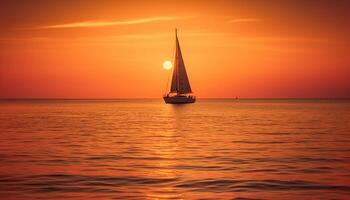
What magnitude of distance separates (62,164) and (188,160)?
668cm

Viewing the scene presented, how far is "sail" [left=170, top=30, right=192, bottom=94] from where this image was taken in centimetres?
14912

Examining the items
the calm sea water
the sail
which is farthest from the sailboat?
the calm sea water

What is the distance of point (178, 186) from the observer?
20.7 meters

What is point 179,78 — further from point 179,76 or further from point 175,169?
point 175,169

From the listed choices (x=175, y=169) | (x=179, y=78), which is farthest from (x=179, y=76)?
(x=175, y=169)

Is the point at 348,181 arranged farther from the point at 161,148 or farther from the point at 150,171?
the point at 161,148

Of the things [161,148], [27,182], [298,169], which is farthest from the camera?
[161,148]

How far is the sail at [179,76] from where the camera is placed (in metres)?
149

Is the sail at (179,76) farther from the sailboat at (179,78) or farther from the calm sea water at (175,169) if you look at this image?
the calm sea water at (175,169)

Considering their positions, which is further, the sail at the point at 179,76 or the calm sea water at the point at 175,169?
the sail at the point at 179,76

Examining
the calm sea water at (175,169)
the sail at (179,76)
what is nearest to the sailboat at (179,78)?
the sail at (179,76)

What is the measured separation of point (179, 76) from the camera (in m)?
150

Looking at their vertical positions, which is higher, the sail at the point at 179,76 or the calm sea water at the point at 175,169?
the sail at the point at 179,76

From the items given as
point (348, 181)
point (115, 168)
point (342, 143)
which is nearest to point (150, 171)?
point (115, 168)
